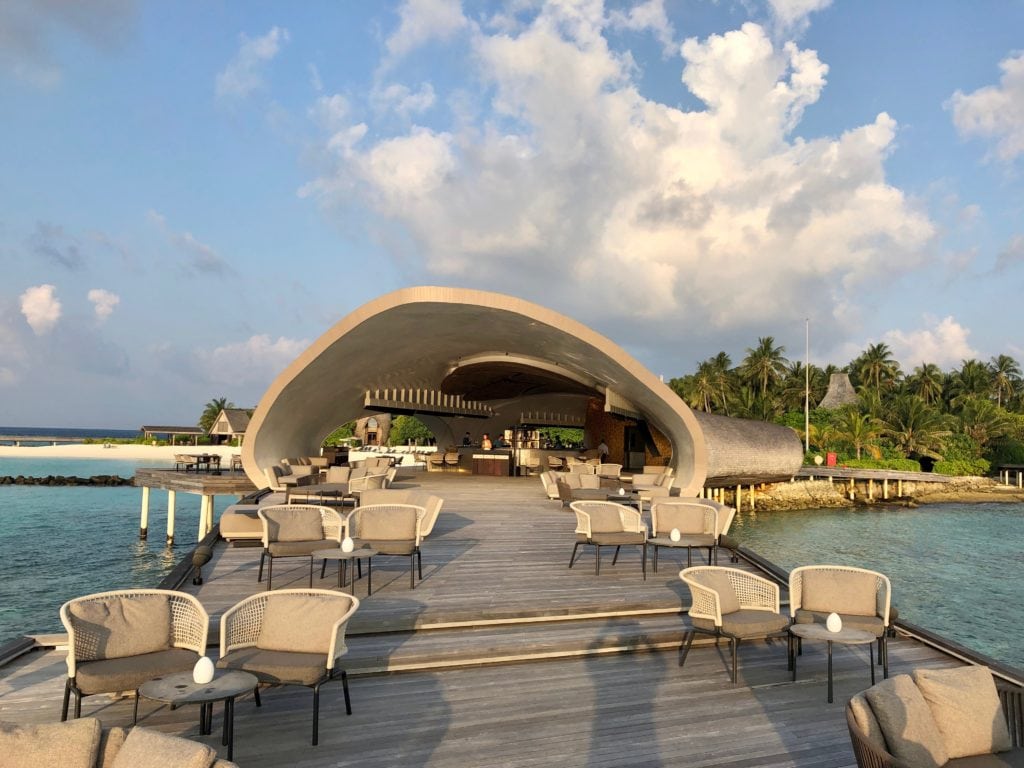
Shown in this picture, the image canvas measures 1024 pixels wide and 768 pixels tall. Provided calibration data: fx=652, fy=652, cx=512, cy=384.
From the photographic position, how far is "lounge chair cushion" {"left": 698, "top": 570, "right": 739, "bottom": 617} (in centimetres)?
560

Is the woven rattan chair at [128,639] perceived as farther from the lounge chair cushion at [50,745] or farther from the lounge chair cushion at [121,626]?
the lounge chair cushion at [50,745]

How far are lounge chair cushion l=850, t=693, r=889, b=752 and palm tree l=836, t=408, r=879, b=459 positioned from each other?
5017 cm

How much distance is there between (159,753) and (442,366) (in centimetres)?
2342

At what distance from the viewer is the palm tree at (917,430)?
48.3 metres

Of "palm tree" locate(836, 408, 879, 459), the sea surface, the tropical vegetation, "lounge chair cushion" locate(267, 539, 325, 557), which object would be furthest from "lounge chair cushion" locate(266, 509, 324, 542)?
"palm tree" locate(836, 408, 879, 459)

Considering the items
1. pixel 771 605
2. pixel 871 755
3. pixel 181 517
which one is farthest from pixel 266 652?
pixel 181 517

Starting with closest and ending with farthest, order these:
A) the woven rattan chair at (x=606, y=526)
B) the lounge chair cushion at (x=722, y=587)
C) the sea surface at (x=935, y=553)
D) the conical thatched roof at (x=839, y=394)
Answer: the lounge chair cushion at (x=722, y=587)
the woven rattan chair at (x=606, y=526)
the sea surface at (x=935, y=553)
the conical thatched roof at (x=839, y=394)

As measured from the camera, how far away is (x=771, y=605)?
6027 mm

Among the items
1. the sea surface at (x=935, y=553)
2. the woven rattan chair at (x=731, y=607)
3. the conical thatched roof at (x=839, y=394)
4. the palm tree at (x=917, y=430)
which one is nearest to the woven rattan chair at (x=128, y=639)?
the woven rattan chair at (x=731, y=607)

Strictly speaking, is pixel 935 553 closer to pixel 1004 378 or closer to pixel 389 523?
pixel 389 523

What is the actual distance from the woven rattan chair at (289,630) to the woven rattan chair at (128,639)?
0.67ft

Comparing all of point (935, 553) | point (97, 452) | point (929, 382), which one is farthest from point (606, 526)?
point (97, 452)

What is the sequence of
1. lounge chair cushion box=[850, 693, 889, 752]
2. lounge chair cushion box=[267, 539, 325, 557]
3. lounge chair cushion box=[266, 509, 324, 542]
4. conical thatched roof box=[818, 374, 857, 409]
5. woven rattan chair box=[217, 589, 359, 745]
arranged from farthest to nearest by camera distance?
conical thatched roof box=[818, 374, 857, 409], lounge chair cushion box=[266, 509, 324, 542], lounge chair cushion box=[267, 539, 325, 557], woven rattan chair box=[217, 589, 359, 745], lounge chair cushion box=[850, 693, 889, 752]

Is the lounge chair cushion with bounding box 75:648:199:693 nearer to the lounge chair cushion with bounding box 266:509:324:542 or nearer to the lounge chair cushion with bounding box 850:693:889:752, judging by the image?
the lounge chair cushion with bounding box 266:509:324:542
